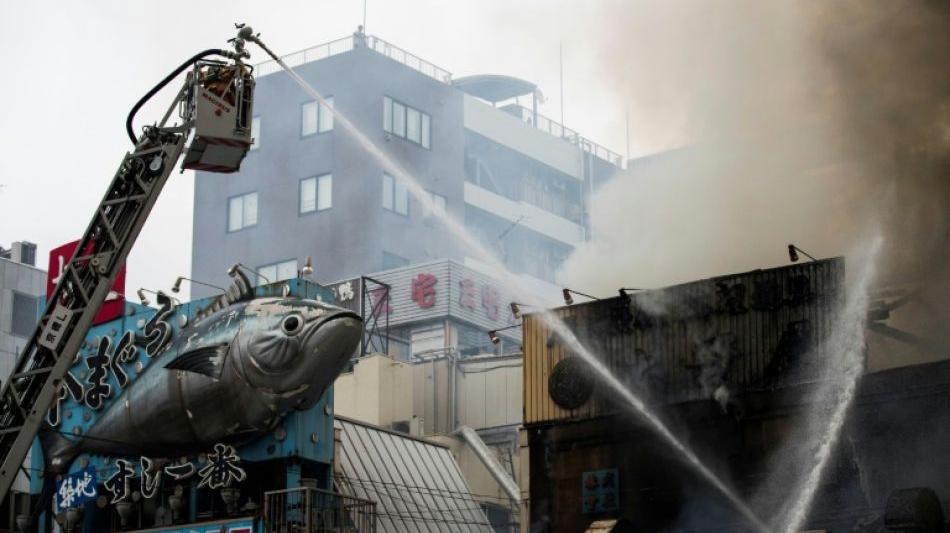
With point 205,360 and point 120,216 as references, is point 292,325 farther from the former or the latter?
point 120,216

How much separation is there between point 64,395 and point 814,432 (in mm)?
23415

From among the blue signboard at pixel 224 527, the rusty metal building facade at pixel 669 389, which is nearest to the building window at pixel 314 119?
the rusty metal building facade at pixel 669 389

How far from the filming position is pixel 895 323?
177ft

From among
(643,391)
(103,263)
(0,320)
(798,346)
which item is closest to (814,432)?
(798,346)

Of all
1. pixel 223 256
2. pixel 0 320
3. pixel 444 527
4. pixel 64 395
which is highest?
pixel 223 256

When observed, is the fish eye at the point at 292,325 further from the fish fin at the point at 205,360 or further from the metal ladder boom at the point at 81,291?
the metal ladder boom at the point at 81,291

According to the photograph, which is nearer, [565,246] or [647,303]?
[647,303]

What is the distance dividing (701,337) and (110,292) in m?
18.7

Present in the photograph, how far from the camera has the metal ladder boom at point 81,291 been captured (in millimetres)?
41219

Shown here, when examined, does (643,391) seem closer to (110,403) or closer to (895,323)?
(895,323)

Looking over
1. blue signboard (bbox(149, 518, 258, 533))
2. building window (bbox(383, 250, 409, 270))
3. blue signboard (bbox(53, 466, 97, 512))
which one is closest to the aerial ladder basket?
blue signboard (bbox(149, 518, 258, 533))

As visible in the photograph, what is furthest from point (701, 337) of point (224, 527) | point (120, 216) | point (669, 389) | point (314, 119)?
point (314, 119)

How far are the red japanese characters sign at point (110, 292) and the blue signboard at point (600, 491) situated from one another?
15.7 m

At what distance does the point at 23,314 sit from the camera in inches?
3418
